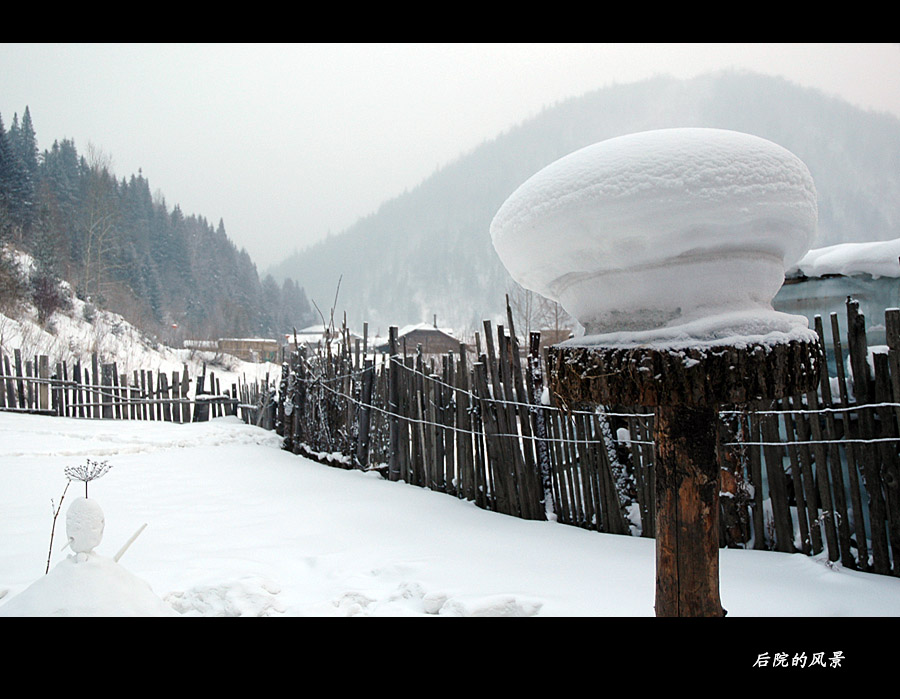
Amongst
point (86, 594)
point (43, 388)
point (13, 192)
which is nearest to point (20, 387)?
point (43, 388)

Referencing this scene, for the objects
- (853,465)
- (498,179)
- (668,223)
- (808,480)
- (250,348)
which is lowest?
(808,480)

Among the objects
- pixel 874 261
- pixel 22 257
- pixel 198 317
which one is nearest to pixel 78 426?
pixel 874 261

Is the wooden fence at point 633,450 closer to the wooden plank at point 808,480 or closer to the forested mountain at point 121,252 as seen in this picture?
the wooden plank at point 808,480

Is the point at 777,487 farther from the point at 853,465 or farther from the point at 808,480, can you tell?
the point at 853,465

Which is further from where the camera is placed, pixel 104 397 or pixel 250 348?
pixel 250 348

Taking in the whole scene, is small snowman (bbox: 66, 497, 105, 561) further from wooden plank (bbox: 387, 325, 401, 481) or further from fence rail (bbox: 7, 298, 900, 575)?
wooden plank (bbox: 387, 325, 401, 481)

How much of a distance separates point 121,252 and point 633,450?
43000 millimetres

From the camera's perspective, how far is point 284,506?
14.5 ft

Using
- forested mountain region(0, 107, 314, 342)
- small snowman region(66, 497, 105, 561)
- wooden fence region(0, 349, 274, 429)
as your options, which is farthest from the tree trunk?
forested mountain region(0, 107, 314, 342)

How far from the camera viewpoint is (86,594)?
1438 millimetres

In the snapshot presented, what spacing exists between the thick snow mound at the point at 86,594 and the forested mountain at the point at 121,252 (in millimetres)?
15306

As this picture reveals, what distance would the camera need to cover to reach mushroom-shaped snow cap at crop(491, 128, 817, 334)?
102cm
